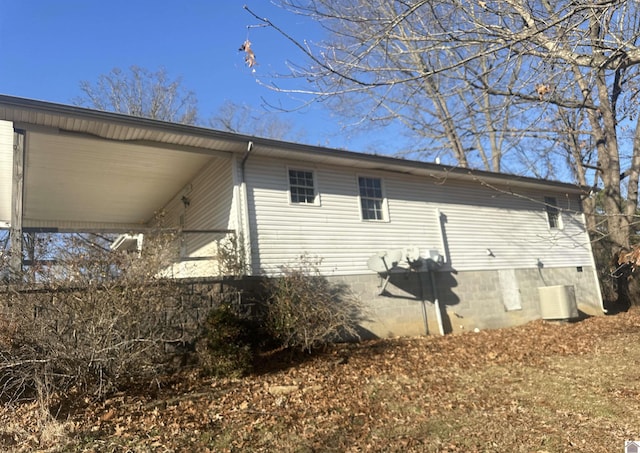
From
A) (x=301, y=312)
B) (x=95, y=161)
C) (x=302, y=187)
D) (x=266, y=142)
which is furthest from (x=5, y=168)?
(x=301, y=312)

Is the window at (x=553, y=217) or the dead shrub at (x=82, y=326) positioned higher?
the window at (x=553, y=217)

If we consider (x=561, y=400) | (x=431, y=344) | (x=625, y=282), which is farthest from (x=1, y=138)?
(x=625, y=282)

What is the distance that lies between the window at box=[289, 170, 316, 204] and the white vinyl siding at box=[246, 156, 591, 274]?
0.20m

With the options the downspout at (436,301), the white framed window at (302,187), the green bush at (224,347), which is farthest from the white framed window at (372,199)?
the green bush at (224,347)

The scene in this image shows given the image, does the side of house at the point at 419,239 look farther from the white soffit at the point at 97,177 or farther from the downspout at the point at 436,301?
the white soffit at the point at 97,177

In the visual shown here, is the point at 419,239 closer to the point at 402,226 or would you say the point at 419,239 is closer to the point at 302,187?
the point at 402,226

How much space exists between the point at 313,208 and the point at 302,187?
1.78 ft

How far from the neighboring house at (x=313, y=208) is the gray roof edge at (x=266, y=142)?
0.02 m

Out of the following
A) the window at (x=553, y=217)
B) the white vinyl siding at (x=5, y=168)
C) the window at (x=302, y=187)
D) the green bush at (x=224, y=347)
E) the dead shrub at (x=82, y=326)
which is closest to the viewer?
the dead shrub at (x=82, y=326)

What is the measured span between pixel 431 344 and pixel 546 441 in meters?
5.29

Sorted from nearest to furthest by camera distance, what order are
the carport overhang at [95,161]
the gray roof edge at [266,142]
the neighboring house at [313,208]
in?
the gray roof edge at [266,142]
the carport overhang at [95,161]
the neighboring house at [313,208]

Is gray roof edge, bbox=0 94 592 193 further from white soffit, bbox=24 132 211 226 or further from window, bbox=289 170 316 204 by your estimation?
white soffit, bbox=24 132 211 226

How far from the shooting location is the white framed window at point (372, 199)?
1152 cm

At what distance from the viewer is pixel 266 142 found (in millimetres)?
9570
